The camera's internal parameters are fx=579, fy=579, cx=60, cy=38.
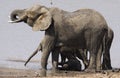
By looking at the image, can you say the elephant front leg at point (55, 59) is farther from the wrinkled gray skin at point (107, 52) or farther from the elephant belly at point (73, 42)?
the wrinkled gray skin at point (107, 52)

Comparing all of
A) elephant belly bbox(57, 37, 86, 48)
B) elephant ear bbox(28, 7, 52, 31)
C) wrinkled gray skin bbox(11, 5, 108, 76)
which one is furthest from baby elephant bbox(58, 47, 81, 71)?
elephant ear bbox(28, 7, 52, 31)

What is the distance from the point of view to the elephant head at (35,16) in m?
26.3

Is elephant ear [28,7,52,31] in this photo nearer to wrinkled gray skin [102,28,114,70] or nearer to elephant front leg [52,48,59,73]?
elephant front leg [52,48,59,73]

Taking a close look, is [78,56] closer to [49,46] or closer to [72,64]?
[72,64]

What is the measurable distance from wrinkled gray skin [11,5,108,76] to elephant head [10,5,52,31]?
7 cm

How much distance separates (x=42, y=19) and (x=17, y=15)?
56.4 inches

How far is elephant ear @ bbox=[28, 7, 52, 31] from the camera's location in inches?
1025

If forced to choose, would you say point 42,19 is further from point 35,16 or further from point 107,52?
point 107,52

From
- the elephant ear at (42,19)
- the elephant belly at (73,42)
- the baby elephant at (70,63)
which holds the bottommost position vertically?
the baby elephant at (70,63)

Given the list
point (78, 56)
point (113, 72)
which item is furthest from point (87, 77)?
point (78, 56)

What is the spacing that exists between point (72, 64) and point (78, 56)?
1.06 m

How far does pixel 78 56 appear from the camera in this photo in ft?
93.8

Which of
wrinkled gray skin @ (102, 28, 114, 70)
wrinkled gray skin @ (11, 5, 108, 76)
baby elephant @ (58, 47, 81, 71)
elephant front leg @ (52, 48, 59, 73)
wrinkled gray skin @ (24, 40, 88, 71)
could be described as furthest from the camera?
baby elephant @ (58, 47, 81, 71)

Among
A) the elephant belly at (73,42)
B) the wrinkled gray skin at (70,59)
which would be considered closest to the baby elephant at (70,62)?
the wrinkled gray skin at (70,59)
